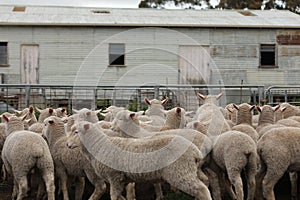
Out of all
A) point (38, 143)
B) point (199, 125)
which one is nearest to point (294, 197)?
point (199, 125)

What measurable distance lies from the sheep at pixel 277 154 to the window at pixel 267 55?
2034 centimetres

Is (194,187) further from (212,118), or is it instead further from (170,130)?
(212,118)

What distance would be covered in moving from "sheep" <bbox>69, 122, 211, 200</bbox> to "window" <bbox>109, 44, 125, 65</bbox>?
18860mm

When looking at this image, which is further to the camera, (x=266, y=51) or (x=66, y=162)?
(x=266, y=51)

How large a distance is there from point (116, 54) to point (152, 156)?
19.9 m

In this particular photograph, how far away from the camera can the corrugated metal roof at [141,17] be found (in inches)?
1048

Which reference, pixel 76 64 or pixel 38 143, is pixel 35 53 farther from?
pixel 38 143

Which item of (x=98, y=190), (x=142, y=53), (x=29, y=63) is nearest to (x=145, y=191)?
(x=98, y=190)

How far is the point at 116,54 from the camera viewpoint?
26.8 meters

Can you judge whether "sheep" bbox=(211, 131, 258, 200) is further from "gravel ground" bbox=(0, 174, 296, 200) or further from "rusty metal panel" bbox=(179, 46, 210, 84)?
"rusty metal panel" bbox=(179, 46, 210, 84)

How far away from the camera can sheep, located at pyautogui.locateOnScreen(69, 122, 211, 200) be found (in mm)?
7021

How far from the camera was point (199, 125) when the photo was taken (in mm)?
8930

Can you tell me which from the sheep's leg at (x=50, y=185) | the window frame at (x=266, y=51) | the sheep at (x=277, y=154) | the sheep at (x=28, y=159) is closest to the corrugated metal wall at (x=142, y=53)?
the window frame at (x=266, y=51)

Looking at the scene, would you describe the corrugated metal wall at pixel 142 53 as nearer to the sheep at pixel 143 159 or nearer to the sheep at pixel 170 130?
the sheep at pixel 170 130
